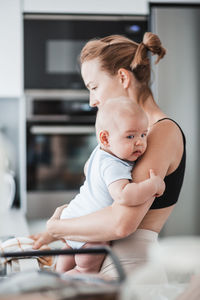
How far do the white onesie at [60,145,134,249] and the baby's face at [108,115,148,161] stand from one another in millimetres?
24

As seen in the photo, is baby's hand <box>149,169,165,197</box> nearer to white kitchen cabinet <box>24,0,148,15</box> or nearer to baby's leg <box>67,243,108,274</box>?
baby's leg <box>67,243,108,274</box>

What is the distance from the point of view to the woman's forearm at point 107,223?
0.95 meters

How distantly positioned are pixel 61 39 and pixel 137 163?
1.98m

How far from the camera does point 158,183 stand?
97 cm

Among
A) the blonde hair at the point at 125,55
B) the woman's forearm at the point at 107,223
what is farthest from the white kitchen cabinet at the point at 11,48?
the woman's forearm at the point at 107,223

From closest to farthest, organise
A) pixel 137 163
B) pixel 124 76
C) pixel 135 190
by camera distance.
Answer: pixel 135 190 < pixel 137 163 < pixel 124 76

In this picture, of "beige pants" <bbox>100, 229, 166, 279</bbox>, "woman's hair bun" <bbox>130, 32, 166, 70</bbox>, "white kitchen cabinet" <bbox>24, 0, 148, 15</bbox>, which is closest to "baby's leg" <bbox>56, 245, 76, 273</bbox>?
"beige pants" <bbox>100, 229, 166, 279</bbox>

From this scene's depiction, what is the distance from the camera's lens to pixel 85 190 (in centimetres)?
108

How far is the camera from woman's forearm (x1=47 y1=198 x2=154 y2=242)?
0.95 meters

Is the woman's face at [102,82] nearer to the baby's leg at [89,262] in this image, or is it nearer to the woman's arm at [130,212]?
the woman's arm at [130,212]

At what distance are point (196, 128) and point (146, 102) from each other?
1.66 m

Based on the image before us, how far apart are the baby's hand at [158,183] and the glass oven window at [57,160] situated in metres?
1.87

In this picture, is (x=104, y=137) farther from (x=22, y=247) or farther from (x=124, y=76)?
(x=22, y=247)

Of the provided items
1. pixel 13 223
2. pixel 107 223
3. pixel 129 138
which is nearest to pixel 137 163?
pixel 129 138
